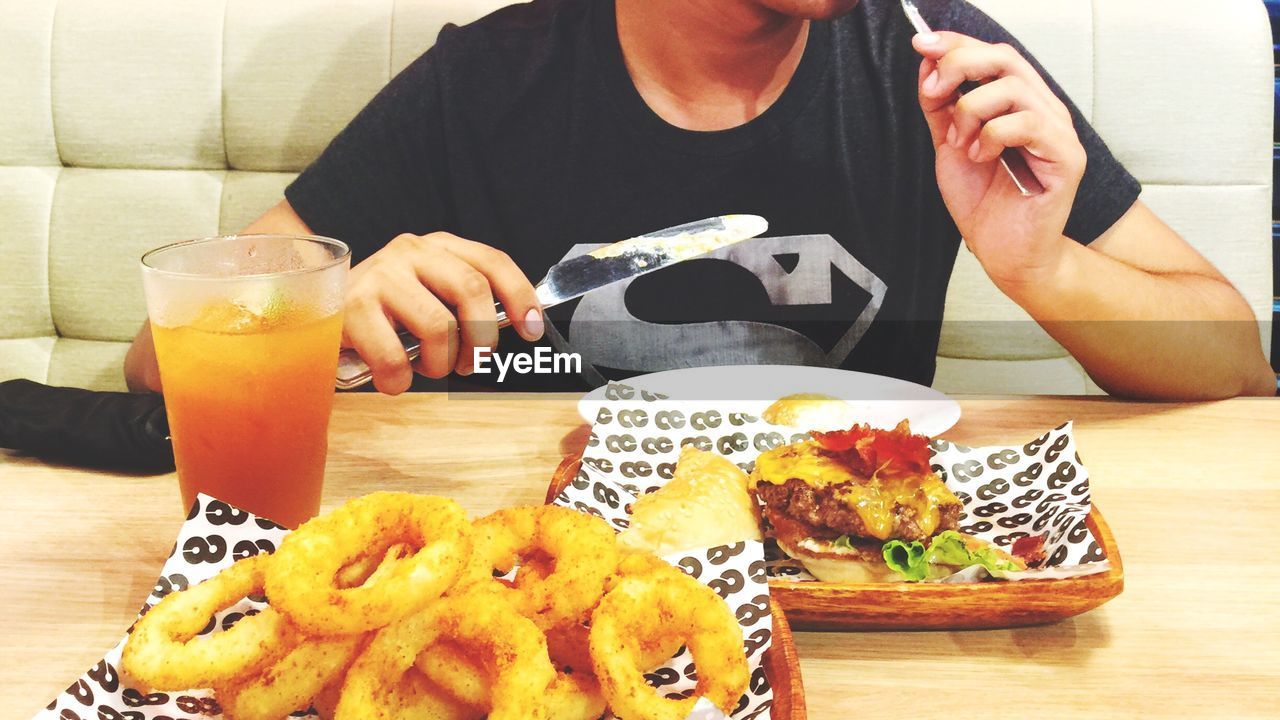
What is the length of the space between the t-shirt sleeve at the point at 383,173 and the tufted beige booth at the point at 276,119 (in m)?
0.16

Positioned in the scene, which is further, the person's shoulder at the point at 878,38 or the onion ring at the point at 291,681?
the person's shoulder at the point at 878,38

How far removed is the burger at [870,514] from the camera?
2.51 feet

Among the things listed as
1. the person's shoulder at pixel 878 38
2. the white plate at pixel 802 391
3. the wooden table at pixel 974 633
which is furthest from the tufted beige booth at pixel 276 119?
the wooden table at pixel 974 633

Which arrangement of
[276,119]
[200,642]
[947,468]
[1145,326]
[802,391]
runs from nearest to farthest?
[200,642] < [947,468] < [802,391] < [1145,326] < [276,119]

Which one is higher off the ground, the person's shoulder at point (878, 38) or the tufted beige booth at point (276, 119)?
the person's shoulder at point (878, 38)

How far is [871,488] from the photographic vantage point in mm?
823

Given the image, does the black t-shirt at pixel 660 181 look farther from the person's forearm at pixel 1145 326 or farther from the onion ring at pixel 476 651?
the onion ring at pixel 476 651

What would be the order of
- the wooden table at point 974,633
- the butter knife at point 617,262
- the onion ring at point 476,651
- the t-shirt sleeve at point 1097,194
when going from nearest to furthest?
the onion ring at point 476,651 → the wooden table at point 974,633 → the butter knife at point 617,262 → the t-shirt sleeve at point 1097,194

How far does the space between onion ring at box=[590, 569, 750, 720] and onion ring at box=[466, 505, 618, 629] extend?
0.7 inches

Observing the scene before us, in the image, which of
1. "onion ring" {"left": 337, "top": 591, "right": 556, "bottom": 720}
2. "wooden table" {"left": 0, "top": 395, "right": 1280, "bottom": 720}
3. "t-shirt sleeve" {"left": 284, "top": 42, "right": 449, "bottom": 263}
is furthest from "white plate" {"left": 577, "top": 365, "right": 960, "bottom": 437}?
"t-shirt sleeve" {"left": 284, "top": 42, "right": 449, "bottom": 263}

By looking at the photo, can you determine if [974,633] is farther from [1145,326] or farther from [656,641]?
[1145,326]

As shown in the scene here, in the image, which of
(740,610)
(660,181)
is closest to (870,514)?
(740,610)

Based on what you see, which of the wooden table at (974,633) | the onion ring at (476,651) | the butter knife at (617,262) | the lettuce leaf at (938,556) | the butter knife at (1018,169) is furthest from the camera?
the butter knife at (1018,169)

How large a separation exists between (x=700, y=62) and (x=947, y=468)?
0.89 metres
